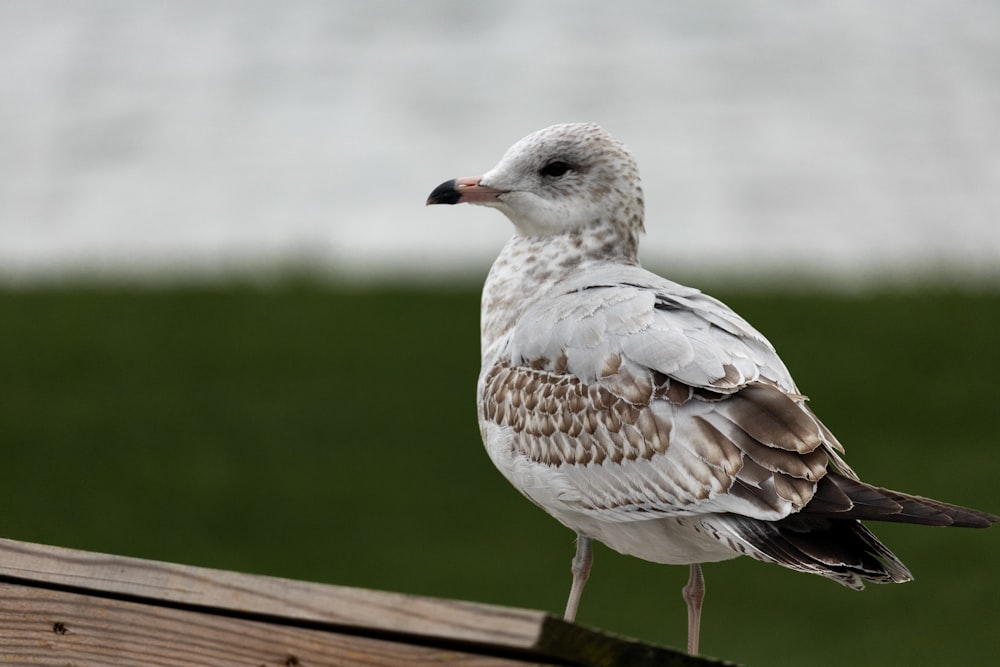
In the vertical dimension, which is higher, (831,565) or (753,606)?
(753,606)

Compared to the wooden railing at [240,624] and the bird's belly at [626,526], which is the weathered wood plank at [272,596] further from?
the bird's belly at [626,526]

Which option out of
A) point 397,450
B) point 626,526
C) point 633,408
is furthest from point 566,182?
point 397,450

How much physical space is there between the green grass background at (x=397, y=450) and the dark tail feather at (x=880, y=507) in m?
5.47

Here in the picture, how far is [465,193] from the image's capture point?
4.12m

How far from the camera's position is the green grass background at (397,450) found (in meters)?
9.45

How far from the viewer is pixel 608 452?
3609 millimetres

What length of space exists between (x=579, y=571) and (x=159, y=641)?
1.23 m

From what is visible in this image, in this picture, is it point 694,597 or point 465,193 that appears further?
point 465,193

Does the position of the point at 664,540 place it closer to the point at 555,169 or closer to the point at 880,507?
the point at 880,507

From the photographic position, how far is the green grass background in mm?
9445

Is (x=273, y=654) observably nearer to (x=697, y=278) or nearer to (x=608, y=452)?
(x=608, y=452)

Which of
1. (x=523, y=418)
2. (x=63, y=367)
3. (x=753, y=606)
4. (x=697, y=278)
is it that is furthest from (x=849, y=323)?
(x=523, y=418)

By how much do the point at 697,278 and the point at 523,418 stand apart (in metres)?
Result: 9.04

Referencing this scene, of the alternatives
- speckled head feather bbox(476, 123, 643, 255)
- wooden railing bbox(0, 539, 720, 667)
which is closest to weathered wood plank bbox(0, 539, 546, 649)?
wooden railing bbox(0, 539, 720, 667)
